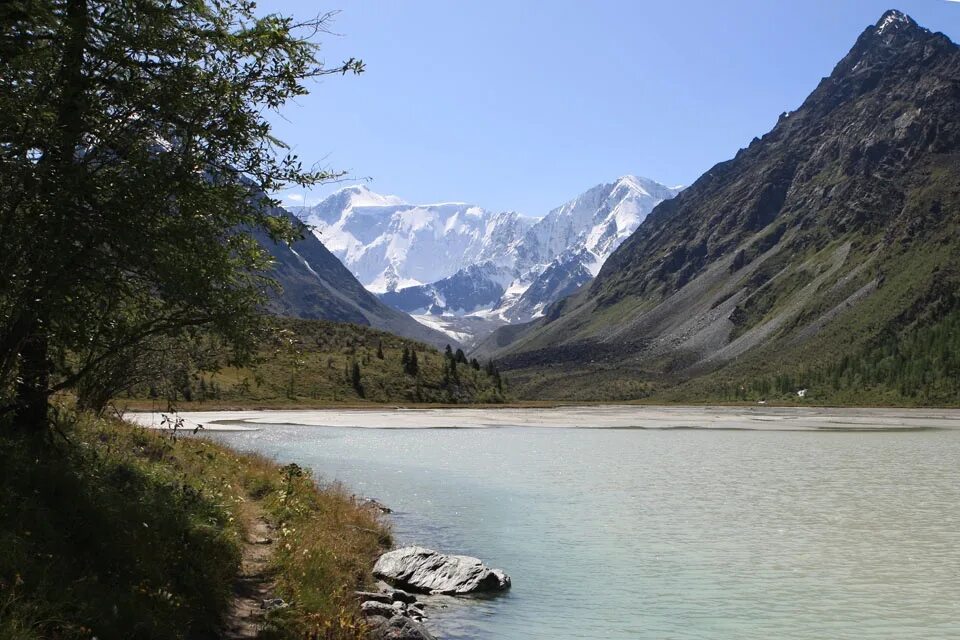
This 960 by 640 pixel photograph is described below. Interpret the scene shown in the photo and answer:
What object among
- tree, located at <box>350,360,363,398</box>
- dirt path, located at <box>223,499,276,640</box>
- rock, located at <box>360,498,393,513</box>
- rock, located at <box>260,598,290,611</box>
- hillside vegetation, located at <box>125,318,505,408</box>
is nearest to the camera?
dirt path, located at <box>223,499,276,640</box>

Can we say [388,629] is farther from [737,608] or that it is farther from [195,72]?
[195,72]

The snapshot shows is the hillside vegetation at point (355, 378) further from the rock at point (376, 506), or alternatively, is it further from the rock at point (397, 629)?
the rock at point (397, 629)

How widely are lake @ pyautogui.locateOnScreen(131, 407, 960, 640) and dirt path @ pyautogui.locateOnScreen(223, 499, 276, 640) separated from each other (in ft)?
12.7

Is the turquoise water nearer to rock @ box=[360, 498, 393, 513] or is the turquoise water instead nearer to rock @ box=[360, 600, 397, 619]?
rock @ box=[360, 498, 393, 513]

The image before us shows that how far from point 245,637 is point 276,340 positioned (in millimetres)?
5535

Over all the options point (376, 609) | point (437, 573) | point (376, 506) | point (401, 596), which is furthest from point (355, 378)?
point (376, 609)

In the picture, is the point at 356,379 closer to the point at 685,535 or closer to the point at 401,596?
the point at 685,535

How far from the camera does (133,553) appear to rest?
12.1 m

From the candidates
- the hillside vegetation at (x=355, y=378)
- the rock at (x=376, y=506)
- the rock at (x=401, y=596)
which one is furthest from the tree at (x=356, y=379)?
the rock at (x=401, y=596)

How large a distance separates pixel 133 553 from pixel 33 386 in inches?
169

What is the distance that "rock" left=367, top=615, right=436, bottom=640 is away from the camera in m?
13.7

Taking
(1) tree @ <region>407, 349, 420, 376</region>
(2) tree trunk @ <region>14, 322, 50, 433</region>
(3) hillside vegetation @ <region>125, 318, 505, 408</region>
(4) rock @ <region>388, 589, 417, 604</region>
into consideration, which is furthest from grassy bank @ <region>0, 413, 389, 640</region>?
(1) tree @ <region>407, 349, 420, 376</region>

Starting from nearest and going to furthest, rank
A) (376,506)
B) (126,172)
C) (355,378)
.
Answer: (126,172) < (376,506) < (355,378)

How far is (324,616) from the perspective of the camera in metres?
13.4
